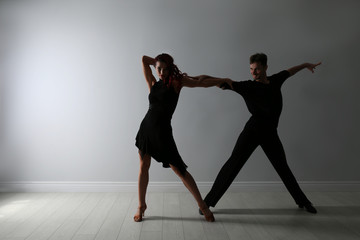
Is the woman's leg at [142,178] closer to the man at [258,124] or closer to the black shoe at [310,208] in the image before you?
the man at [258,124]

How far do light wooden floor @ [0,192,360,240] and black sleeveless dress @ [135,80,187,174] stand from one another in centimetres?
52

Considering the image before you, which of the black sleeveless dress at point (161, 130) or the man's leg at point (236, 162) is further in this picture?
the man's leg at point (236, 162)

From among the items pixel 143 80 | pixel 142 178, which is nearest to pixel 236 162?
pixel 142 178

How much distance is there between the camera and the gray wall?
4.06 meters

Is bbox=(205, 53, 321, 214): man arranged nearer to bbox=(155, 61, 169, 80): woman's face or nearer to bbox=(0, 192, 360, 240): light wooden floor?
bbox=(0, 192, 360, 240): light wooden floor

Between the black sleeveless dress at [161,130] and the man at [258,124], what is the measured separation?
1.64ft

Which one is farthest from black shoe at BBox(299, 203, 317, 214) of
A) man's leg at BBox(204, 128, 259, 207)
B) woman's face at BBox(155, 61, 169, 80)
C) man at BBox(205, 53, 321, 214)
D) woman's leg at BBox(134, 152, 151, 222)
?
woman's face at BBox(155, 61, 169, 80)

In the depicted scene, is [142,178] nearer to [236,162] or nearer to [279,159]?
[236,162]

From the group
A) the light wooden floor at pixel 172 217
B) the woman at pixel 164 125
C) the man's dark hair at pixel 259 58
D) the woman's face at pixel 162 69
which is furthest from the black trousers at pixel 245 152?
the woman's face at pixel 162 69

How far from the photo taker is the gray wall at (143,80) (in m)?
4.06

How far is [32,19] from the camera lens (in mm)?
4035

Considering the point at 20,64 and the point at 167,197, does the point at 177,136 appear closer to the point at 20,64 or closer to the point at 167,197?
the point at 167,197

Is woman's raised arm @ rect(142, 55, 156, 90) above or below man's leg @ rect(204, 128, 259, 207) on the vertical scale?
above

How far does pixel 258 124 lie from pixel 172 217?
1.09 meters
